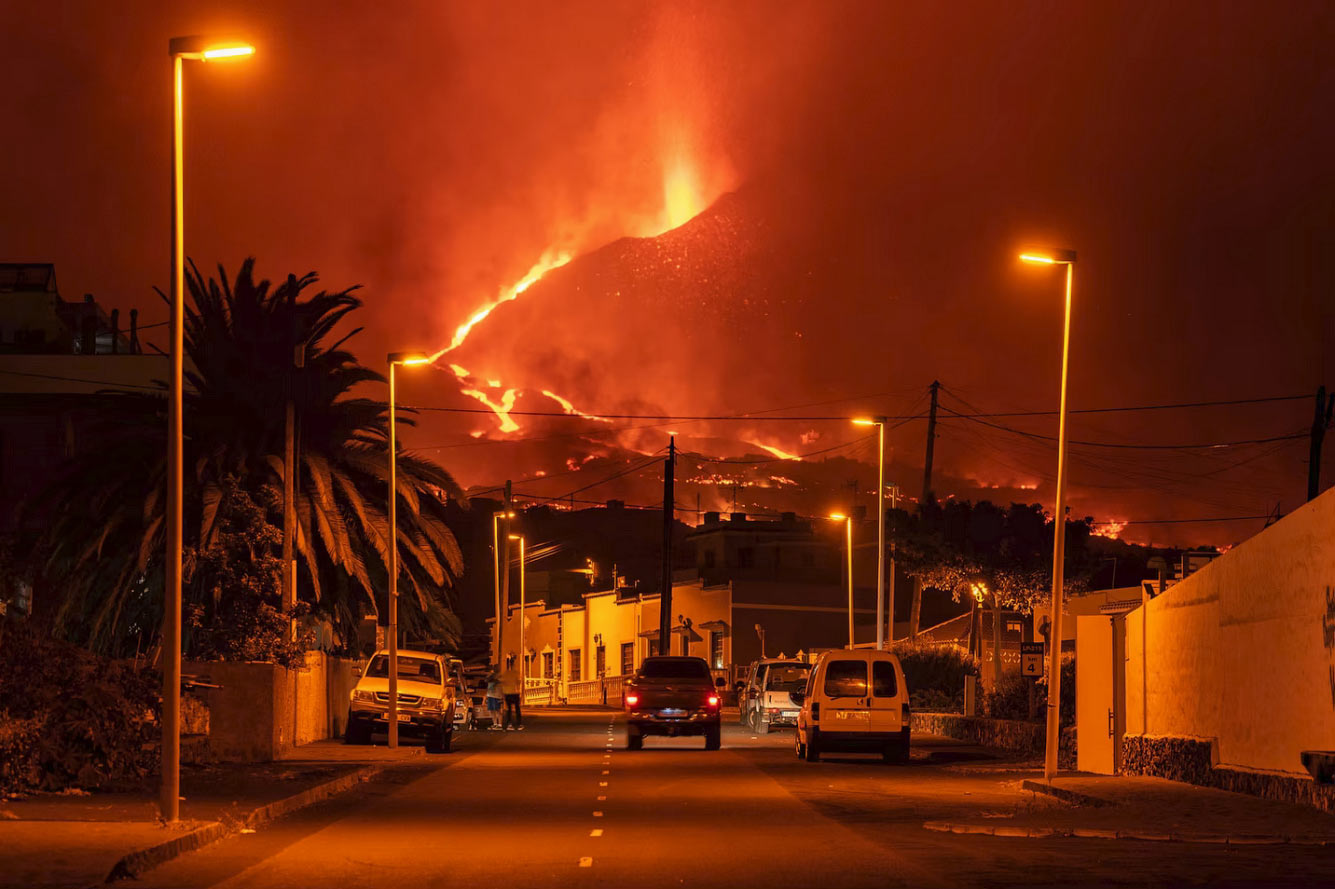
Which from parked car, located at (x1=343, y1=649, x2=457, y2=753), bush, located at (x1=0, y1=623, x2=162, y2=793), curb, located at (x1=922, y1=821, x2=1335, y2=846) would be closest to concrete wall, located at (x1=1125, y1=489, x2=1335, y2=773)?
curb, located at (x1=922, y1=821, x2=1335, y2=846)

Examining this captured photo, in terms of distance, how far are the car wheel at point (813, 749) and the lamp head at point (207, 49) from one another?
19.7 m

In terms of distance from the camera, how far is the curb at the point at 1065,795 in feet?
76.8

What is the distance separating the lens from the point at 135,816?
19.2 meters

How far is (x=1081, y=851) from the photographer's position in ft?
56.4

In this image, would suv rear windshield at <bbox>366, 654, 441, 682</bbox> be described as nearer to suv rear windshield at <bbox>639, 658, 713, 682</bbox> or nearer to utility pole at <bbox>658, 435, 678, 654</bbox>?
suv rear windshield at <bbox>639, 658, 713, 682</bbox>

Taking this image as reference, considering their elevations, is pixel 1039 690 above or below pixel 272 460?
below

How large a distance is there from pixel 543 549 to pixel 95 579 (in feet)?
271

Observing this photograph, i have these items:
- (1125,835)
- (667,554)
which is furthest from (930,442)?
(1125,835)

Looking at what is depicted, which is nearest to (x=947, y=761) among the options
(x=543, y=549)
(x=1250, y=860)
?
(x=1250, y=860)

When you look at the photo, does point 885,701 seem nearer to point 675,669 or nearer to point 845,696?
point 845,696

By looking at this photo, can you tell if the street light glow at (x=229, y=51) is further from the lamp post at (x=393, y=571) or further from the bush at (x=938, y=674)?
the bush at (x=938, y=674)

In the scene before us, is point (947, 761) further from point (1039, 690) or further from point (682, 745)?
point (682, 745)

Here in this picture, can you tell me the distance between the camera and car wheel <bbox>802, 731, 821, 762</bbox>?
34.3 metres

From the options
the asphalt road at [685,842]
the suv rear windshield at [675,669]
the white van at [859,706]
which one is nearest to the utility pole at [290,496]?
the asphalt road at [685,842]
